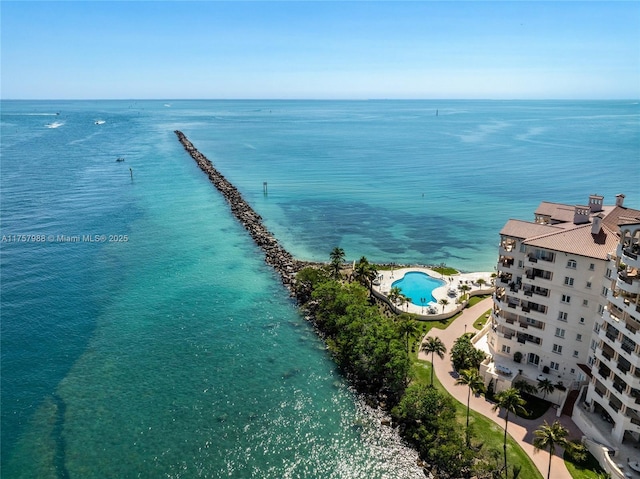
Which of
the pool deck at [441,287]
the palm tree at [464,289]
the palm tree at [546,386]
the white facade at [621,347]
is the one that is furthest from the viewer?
the palm tree at [464,289]

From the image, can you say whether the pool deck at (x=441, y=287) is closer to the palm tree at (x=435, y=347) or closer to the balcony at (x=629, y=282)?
the palm tree at (x=435, y=347)

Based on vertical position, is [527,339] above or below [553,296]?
below

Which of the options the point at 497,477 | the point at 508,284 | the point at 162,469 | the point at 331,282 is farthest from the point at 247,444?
the point at 508,284

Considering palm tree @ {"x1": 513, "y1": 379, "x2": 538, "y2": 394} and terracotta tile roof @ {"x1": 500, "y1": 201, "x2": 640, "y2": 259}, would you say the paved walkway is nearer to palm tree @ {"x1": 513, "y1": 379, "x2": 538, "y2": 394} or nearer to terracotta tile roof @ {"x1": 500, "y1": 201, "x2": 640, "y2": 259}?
palm tree @ {"x1": 513, "y1": 379, "x2": 538, "y2": 394}

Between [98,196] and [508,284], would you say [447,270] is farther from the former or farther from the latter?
[98,196]

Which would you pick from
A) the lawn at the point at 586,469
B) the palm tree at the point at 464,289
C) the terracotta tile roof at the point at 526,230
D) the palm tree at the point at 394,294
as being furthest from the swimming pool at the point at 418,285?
the lawn at the point at 586,469

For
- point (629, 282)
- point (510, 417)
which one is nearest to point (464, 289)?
point (510, 417)

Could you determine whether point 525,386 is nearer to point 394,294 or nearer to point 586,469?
point 586,469
